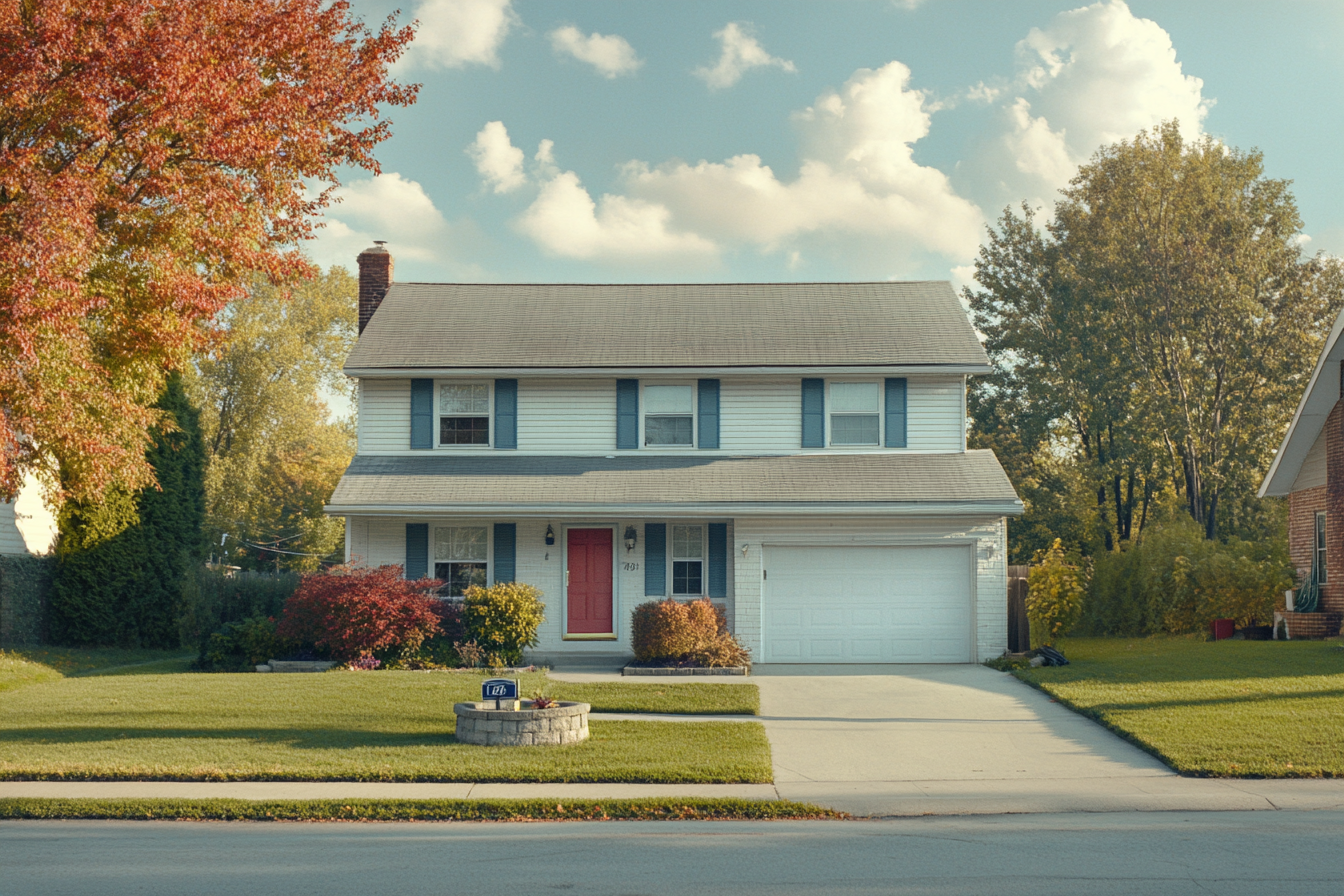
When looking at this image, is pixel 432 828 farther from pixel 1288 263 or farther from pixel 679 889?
pixel 1288 263

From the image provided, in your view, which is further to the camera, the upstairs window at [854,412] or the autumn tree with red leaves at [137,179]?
the upstairs window at [854,412]

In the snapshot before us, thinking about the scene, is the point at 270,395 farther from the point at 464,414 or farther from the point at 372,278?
the point at 464,414

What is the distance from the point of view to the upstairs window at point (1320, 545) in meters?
21.7

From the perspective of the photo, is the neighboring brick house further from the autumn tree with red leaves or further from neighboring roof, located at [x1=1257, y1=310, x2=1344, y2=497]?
the autumn tree with red leaves

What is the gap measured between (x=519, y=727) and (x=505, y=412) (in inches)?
429

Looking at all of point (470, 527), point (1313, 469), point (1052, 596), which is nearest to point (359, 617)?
point (470, 527)

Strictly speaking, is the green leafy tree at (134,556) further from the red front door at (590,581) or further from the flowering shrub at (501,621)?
the red front door at (590,581)

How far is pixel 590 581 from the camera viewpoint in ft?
68.6

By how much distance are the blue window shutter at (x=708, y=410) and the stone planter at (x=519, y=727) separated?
10412 mm

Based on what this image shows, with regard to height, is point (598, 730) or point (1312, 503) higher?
point (1312, 503)

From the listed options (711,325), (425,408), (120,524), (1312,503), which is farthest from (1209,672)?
(120,524)

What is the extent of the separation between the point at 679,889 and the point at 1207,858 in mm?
3697

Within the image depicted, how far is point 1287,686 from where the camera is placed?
1459 centimetres

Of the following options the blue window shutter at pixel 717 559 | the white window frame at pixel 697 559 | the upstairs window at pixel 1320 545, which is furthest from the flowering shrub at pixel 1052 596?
the white window frame at pixel 697 559
